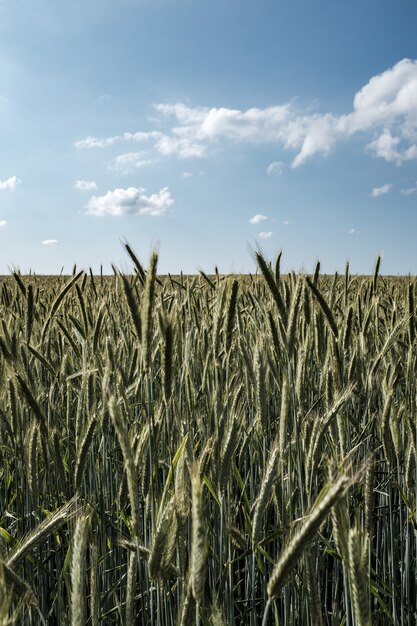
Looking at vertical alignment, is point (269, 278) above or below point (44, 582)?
above

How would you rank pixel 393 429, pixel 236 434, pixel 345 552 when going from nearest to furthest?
pixel 345 552, pixel 236 434, pixel 393 429

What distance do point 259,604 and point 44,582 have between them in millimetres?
761

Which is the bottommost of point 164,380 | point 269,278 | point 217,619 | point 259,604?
point 259,604

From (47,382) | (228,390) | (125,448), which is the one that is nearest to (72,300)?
(47,382)

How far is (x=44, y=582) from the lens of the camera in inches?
64.5

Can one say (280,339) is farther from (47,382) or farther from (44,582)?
(47,382)

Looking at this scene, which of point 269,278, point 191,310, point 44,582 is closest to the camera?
point 269,278

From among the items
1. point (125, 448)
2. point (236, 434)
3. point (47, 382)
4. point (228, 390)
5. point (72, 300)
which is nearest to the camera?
point (125, 448)

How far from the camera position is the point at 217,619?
2.61 ft

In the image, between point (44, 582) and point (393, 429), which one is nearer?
point (393, 429)

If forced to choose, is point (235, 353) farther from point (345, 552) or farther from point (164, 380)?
point (345, 552)

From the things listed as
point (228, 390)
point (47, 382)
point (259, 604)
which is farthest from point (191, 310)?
point (259, 604)

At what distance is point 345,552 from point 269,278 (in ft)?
2.56

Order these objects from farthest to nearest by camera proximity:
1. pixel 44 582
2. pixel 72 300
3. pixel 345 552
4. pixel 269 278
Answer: pixel 72 300 < pixel 44 582 < pixel 269 278 < pixel 345 552
